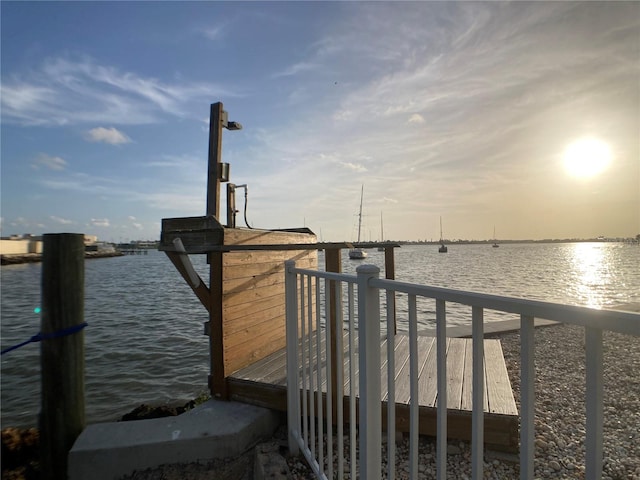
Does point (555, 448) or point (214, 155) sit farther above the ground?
point (214, 155)

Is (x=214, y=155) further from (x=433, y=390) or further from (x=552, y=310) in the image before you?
(x=552, y=310)

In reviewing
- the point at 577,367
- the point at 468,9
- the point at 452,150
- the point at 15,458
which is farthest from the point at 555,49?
the point at 15,458

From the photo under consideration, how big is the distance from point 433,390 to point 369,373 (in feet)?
4.77

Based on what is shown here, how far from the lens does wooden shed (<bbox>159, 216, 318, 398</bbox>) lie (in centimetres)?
296

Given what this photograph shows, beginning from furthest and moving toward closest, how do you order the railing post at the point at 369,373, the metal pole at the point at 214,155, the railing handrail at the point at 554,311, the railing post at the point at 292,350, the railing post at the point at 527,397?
1. the metal pole at the point at 214,155
2. the railing post at the point at 292,350
3. the railing post at the point at 369,373
4. the railing post at the point at 527,397
5. the railing handrail at the point at 554,311

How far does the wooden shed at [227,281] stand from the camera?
2959mm

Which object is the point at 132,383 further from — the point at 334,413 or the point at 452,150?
the point at 452,150

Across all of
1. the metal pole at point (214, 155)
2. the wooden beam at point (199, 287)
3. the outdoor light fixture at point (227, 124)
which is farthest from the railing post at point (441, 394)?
the outdoor light fixture at point (227, 124)

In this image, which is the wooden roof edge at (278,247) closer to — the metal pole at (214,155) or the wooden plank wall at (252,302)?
the wooden plank wall at (252,302)

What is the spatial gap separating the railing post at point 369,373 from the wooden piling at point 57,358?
235 centimetres

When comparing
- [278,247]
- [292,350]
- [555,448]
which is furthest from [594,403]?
[278,247]

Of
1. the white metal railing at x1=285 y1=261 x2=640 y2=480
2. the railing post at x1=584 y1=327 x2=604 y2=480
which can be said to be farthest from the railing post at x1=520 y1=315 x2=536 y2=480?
the railing post at x1=584 y1=327 x2=604 y2=480

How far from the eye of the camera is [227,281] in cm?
302

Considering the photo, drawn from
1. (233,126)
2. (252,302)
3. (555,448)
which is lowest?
(555,448)
